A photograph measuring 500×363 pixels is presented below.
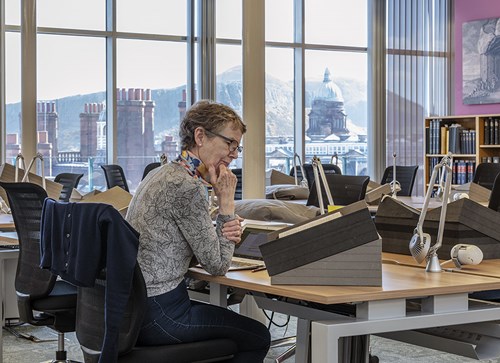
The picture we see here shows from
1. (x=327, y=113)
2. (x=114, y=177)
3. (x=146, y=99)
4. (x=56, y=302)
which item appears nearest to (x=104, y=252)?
(x=56, y=302)

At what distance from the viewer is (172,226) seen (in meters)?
2.79

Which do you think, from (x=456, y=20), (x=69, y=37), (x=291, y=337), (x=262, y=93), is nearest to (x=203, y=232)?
(x=291, y=337)

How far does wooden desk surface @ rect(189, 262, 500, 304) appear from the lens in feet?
7.65

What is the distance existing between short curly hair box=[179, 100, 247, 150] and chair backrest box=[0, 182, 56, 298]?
3.98 feet

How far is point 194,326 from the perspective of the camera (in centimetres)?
278

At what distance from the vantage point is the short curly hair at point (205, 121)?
9.64 ft

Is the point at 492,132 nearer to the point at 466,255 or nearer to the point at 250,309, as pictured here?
the point at 250,309

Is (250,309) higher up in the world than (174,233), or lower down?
lower down

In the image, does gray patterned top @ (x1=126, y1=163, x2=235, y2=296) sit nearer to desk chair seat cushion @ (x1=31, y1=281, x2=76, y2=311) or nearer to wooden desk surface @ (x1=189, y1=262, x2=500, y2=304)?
wooden desk surface @ (x1=189, y1=262, x2=500, y2=304)

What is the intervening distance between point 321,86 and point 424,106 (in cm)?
154

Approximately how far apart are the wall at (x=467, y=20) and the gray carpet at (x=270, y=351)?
6.76 meters

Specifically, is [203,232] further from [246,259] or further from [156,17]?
[156,17]

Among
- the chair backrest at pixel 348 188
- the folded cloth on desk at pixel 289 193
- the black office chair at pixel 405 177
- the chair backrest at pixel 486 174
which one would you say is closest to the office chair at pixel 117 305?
Answer: the chair backrest at pixel 348 188

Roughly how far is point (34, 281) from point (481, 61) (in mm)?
8823
